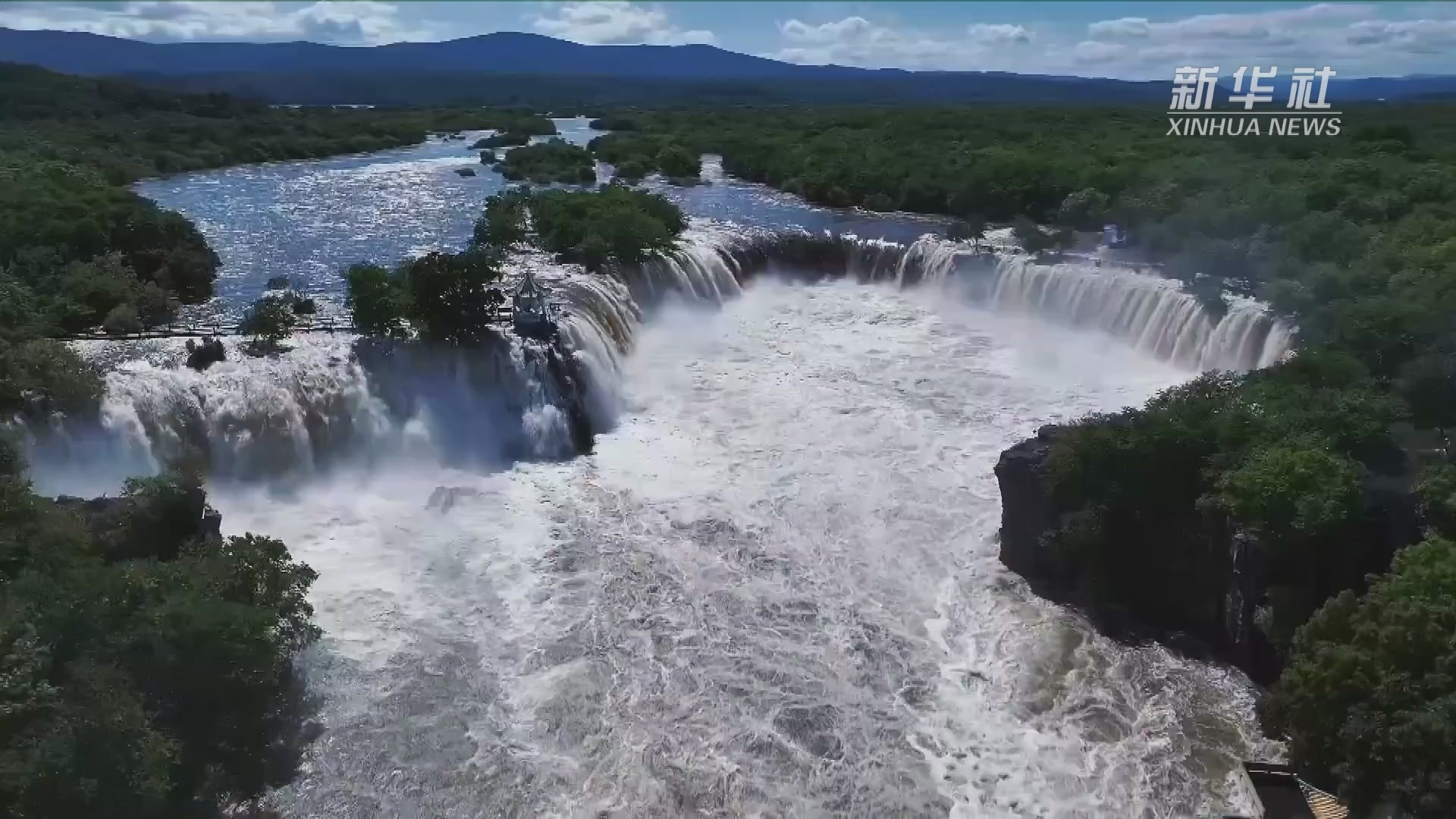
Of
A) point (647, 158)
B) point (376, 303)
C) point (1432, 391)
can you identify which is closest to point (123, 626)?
point (376, 303)

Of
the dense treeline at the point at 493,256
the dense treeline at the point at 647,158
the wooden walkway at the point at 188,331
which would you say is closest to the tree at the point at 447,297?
the dense treeline at the point at 493,256

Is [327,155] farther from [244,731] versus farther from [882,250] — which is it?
[244,731]

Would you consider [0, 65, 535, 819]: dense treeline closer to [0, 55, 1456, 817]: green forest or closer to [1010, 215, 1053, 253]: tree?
[0, 55, 1456, 817]: green forest

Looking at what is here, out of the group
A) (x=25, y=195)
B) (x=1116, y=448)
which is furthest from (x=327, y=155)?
(x=1116, y=448)

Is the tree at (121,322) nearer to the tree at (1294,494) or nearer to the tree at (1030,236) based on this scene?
the tree at (1294,494)

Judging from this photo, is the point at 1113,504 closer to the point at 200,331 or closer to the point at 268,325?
the point at 268,325
